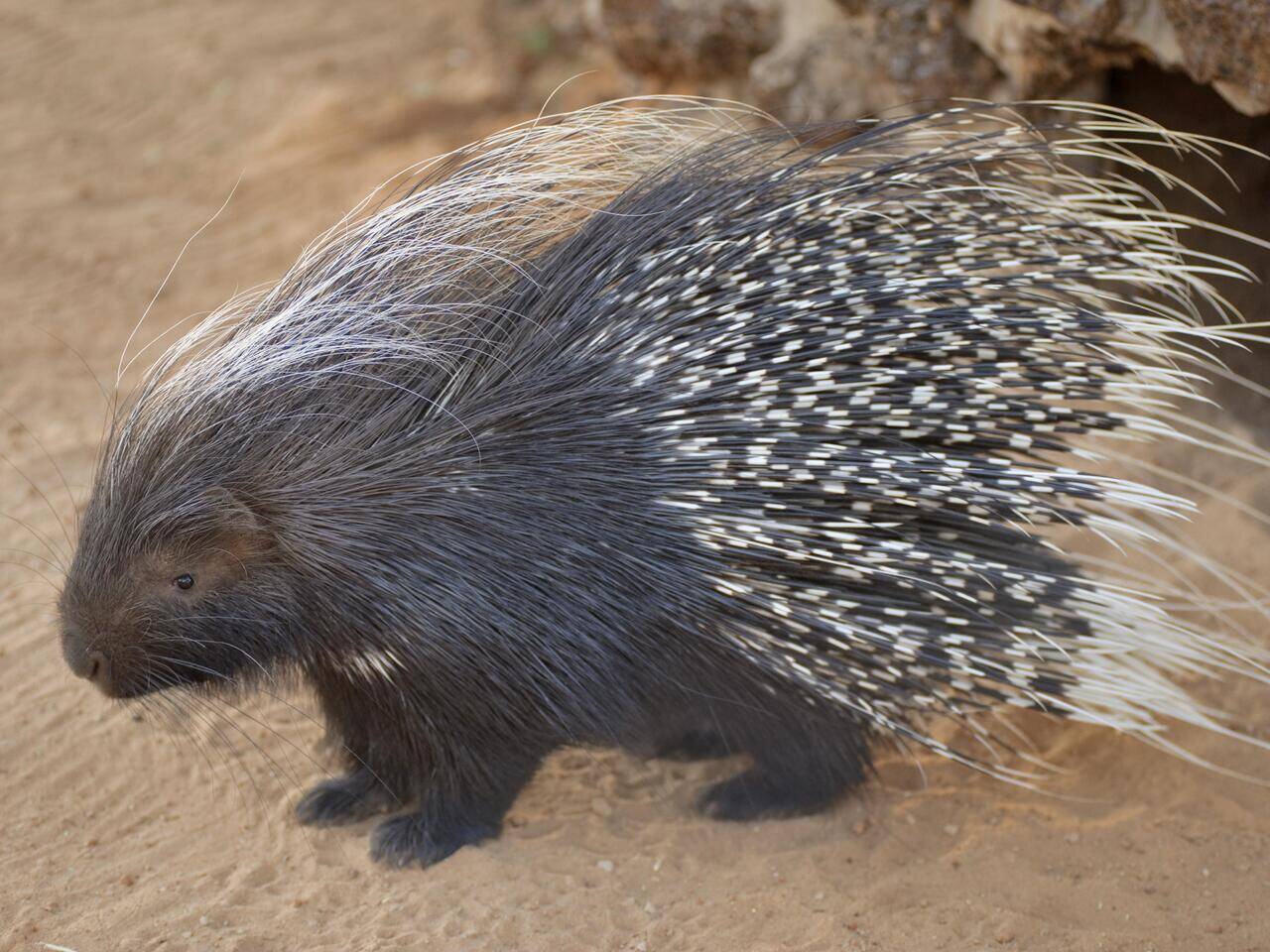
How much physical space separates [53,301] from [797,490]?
3995 mm

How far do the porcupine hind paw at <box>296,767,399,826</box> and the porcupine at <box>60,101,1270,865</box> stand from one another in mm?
221

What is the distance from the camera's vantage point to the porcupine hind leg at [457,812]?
271 centimetres

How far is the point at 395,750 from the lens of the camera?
8.99 ft

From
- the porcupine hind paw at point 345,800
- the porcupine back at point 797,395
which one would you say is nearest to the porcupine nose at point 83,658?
the porcupine back at point 797,395

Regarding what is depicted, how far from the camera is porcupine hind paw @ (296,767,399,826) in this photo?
2854mm

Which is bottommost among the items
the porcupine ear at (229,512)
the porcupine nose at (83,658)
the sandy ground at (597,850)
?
the sandy ground at (597,850)

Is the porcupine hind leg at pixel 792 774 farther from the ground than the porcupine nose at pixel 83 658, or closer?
closer

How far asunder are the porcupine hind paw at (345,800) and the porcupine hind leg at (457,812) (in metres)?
0.12

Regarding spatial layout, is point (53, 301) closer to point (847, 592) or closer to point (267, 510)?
point (267, 510)

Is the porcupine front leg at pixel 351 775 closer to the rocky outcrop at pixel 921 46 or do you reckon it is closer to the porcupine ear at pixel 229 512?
the porcupine ear at pixel 229 512

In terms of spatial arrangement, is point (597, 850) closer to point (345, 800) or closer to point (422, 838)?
point (422, 838)

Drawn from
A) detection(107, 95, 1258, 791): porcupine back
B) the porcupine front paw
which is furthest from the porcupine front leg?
detection(107, 95, 1258, 791): porcupine back

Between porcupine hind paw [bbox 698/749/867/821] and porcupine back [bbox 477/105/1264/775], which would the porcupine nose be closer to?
porcupine back [bbox 477/105/1264/775]

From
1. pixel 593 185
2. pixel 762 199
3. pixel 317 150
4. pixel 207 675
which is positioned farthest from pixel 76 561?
pixel 317 150
